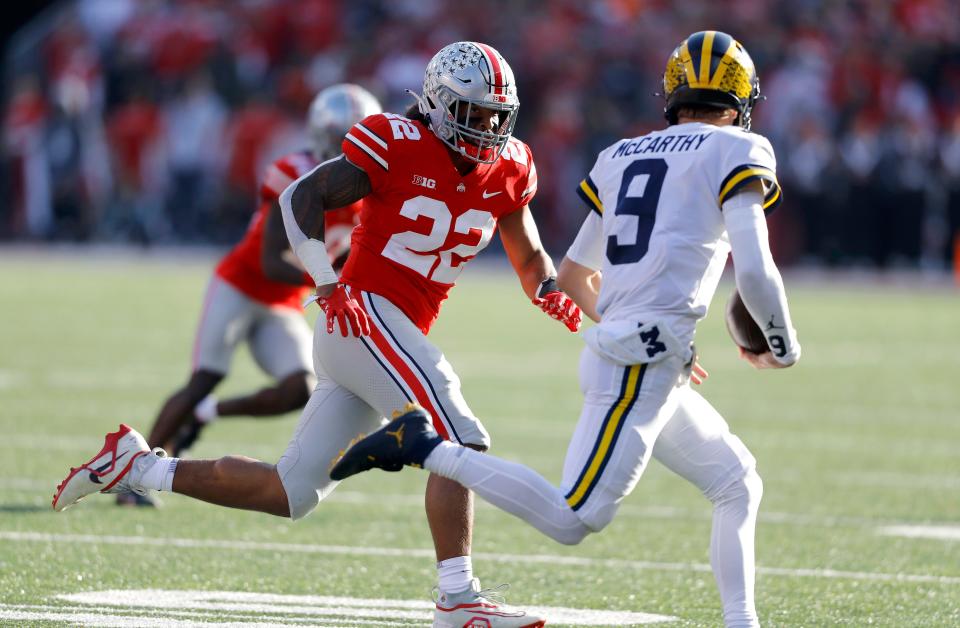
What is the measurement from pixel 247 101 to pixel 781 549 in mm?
17581

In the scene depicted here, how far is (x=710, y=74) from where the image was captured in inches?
177

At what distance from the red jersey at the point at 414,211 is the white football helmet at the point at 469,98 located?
0.06m

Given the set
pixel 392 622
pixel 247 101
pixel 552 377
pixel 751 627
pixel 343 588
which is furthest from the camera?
pixel 247 101

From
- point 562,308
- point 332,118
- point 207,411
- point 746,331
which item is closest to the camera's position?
point 746,331

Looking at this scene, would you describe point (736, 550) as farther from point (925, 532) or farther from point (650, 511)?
point (650, 511)

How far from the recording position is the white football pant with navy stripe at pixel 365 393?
486 centimetres

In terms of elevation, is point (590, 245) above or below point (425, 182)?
below

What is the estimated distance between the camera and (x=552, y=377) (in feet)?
38.8

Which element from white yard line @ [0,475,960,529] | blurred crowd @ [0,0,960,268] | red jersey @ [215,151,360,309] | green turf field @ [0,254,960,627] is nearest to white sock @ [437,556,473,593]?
green turf field @ [0,254,960,627]

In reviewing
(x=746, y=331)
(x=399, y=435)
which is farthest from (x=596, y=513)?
(x=746, y=331)

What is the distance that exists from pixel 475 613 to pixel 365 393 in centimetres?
71

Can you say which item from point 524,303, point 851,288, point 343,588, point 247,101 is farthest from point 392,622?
point 247,101

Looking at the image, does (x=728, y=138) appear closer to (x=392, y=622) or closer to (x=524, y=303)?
(x=392, y=622)

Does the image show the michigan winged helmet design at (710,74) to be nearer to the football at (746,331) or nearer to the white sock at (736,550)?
the football at (746,331)
